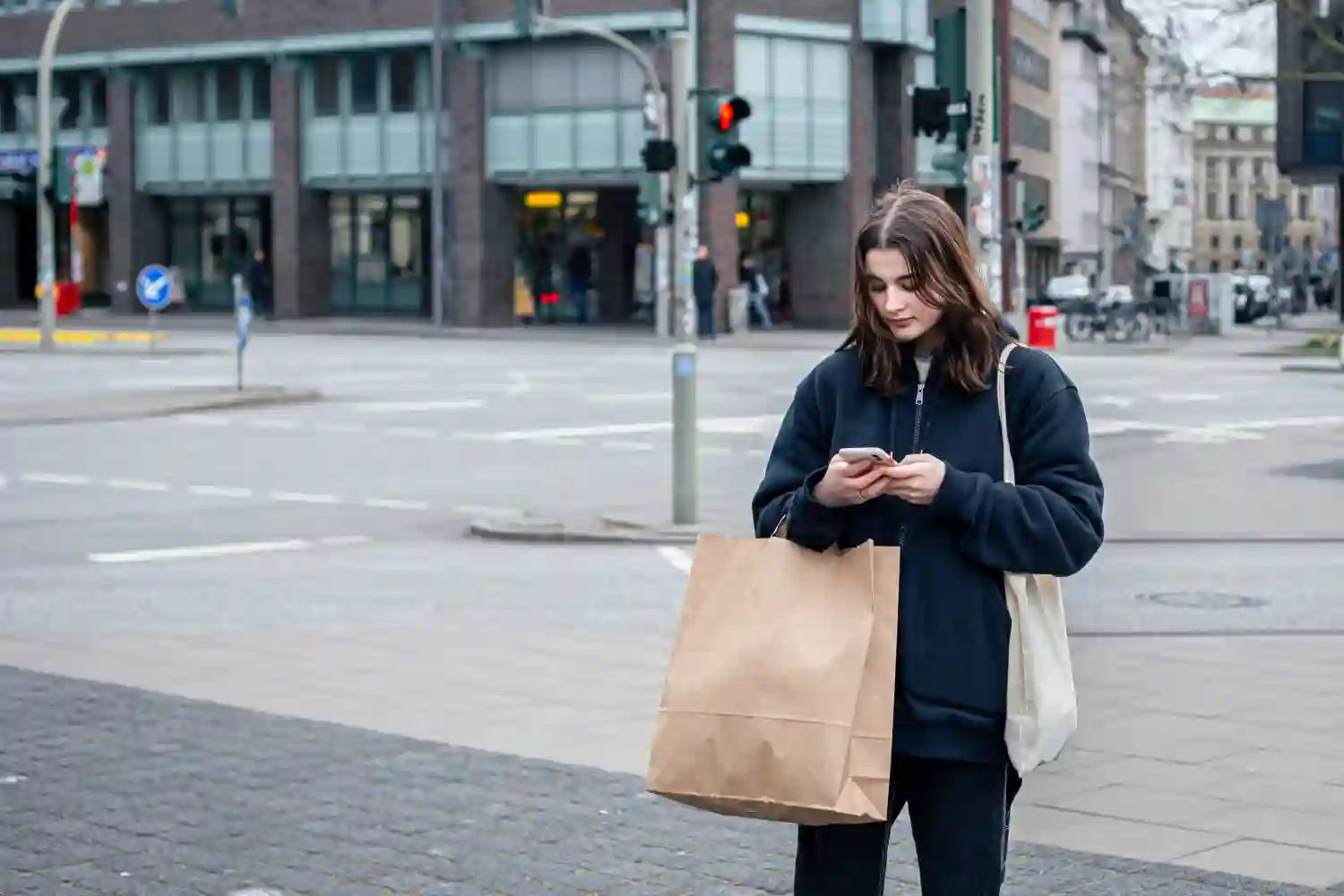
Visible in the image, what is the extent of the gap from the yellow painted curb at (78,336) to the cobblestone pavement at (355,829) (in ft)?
134

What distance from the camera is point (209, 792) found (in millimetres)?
7035

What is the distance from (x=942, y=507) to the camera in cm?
376

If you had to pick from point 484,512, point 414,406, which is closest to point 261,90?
point 414,406

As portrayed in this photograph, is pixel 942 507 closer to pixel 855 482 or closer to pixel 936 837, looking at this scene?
pixel 855 482

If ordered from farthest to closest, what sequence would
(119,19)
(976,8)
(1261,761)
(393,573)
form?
(119,19)
(976,8)
(393,573)
(1261,761)

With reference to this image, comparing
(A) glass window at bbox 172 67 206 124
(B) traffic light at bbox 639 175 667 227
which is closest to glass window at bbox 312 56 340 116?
(A) glass window at bbox 172 67 206 124

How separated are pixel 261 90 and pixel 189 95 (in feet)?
7.94

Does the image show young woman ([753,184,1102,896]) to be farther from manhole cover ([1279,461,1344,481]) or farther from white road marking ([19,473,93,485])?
manhole cover ([1279,461,1344,481])

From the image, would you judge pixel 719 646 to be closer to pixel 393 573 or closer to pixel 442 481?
pixel 393 573

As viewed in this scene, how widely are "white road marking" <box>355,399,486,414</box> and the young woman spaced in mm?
23369

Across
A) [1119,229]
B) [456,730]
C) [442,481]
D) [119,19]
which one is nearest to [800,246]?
[1119,229]

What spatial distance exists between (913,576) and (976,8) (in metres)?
13.7

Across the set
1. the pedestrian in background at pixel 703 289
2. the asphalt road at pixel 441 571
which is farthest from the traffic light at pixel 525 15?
the pedestrian in background at pixel 703 289

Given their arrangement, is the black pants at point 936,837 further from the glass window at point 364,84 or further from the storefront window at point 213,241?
the storefront window at point 213,241
